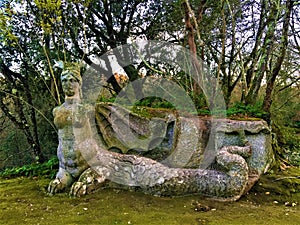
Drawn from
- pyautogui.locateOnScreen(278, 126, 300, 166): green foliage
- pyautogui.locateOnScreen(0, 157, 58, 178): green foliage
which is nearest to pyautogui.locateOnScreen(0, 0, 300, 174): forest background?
pyautogui.locateOnScreen(278, 126, 300, 166): green foliage

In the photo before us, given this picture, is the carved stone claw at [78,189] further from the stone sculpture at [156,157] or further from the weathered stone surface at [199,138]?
the weathered stone surface at [199,138]

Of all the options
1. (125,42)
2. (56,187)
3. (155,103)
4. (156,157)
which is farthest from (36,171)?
(125,42)

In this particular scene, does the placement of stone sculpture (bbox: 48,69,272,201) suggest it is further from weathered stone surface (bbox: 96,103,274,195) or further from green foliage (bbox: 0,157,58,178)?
green foliage (bbox: 0,157,58,178)

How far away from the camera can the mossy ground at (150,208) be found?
7.61 feet

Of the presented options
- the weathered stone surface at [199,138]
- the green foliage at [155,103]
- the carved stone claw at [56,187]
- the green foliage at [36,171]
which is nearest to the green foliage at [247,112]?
the weathered stone surface at [199,138]

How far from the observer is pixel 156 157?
149 inches

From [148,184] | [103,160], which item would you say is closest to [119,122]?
[103,160]

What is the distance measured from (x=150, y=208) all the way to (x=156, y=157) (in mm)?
1226

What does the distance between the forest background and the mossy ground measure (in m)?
1.53

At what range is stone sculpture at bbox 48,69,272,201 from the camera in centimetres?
286

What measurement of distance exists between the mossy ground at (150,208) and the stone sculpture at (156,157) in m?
0.13

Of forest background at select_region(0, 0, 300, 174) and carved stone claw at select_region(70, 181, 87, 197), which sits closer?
carved stone claw at select_region(70, 181, 87, 197)

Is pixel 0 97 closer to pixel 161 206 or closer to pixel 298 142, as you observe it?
pixel 161 206

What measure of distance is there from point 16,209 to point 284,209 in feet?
8.80
